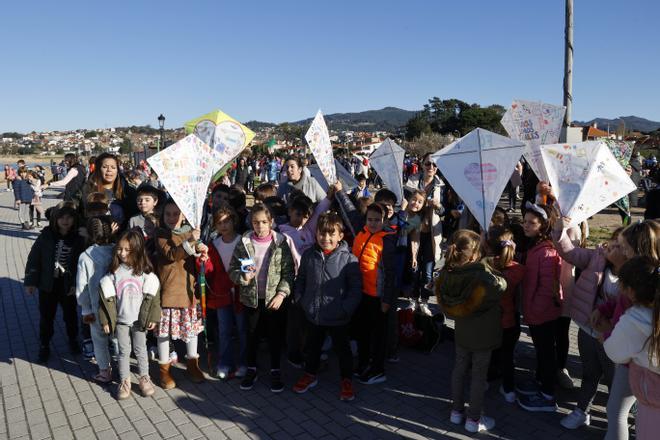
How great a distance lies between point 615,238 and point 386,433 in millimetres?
2218

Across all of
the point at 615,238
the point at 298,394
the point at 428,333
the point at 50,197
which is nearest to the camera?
the point at 615,238

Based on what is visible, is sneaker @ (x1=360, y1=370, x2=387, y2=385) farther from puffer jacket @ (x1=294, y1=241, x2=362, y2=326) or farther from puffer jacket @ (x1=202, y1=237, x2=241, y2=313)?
puffer jacket @ (x1=202, y1=237, x2=241, y2=313)

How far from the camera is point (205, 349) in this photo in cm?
501

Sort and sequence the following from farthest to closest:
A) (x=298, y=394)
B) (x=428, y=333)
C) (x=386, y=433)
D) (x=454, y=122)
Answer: (x=454, y=122), (x=428, y=333), (x=298, y=394), (x=386, y=433)

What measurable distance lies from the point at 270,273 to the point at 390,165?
2.66 metres

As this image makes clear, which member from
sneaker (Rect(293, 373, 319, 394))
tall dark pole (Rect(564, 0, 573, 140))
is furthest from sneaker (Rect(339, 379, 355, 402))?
tall dark pole (Rect(564, 0, 573, 140))

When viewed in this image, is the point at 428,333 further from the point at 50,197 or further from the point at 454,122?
the point at 454,122

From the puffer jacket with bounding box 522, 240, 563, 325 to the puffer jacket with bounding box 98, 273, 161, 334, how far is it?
10.6ft

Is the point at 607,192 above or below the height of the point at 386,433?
above

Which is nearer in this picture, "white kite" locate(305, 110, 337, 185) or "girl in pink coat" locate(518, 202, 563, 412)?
"girl in pink coat" locate(518, 202, 563, 412)

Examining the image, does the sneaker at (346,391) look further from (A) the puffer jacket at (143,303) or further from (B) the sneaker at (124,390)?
(B) the sneaker at (124,390)

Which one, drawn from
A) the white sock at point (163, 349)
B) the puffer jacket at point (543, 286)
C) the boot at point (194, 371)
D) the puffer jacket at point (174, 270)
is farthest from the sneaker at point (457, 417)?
the white sock at point (163, 349)

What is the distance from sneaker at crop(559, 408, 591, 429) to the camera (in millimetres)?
3467

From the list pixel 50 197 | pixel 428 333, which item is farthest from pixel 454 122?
pixel 428 333
